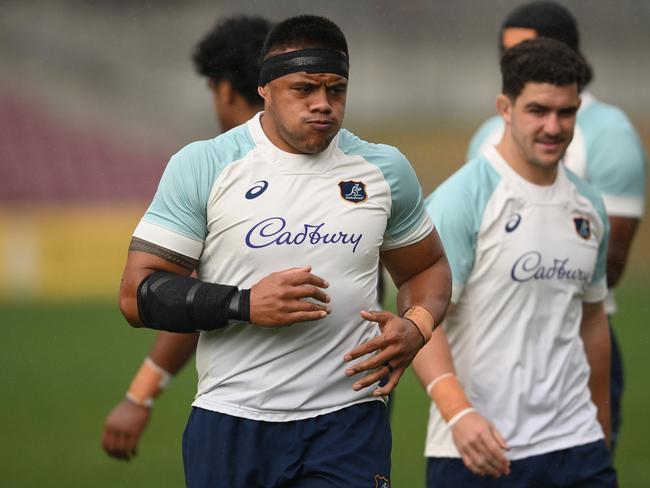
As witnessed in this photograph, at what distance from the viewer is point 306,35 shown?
13.2 ft

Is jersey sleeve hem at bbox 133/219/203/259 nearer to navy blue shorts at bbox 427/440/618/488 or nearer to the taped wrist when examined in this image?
the taped wrist

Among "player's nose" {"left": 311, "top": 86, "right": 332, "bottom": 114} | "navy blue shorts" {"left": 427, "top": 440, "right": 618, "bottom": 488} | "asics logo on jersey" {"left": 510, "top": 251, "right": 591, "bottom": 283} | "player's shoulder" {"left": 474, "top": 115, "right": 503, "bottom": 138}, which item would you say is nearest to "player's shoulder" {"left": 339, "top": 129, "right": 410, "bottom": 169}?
"player's nose" {"left": 311, "top": 86, "right": 332, "bottom": 114}

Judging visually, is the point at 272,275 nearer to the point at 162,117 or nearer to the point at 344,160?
the point at 344,160

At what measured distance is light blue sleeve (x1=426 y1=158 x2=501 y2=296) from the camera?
4.80 metres

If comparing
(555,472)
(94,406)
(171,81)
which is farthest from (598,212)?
(171,81)

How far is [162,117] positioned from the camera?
94.9 feet

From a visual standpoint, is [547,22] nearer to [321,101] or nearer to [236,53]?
[236,53]

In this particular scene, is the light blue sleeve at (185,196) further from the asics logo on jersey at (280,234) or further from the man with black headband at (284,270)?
the asics logo on jersey at (280,234)

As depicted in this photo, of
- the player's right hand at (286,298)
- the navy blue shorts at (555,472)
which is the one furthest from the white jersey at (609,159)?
the player's right hand at (286,298)

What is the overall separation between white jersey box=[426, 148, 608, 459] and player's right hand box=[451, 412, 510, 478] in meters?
0.33

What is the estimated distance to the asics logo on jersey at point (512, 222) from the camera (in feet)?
16.0

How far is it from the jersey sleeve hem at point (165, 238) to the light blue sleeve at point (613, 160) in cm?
269

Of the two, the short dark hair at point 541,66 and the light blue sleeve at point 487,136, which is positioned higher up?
the short dark hair at point 541,66

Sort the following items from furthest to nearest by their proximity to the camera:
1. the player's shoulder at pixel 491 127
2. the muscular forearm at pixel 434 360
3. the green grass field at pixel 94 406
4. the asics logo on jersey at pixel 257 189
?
the green grass field at pixel 94 406 → the player's shoulder at pixel 491 127 → the muscular forearm at pixel 434 360 → the asics logo on jersey at pixel 257 189
